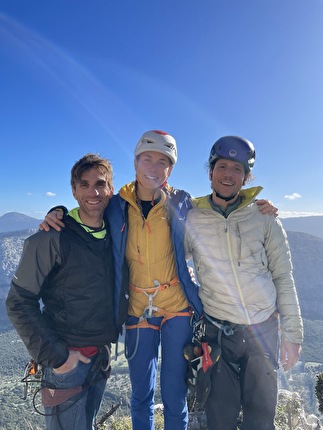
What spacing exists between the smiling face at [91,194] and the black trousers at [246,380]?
9.98ft

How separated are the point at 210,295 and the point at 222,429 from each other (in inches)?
84.8

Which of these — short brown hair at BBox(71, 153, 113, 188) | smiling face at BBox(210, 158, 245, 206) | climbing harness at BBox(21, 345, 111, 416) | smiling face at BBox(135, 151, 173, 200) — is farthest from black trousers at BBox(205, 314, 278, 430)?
short brown hair at BBox(71, 153, 113, 188)

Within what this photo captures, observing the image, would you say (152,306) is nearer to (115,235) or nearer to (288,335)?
(115,235)

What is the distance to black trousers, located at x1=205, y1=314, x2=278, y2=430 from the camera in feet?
15.3

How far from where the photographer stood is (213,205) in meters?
5.36

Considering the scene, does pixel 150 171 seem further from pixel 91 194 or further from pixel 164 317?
pixel 164 317

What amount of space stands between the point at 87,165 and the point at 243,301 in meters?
3.54

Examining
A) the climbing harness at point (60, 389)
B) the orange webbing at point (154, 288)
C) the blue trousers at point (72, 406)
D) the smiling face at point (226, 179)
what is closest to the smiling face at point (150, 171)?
the smiling face at point (226, 179)

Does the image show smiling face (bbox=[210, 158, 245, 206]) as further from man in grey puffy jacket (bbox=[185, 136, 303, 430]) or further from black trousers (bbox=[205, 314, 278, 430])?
black trousers (bbox=[205, 314, 278, 430])

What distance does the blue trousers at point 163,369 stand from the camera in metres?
4.93

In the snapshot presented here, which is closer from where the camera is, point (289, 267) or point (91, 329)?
point (91, 329)

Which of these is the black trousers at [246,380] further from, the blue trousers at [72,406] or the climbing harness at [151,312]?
the blue trousers at [72,406]

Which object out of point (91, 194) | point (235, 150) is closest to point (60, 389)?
point (91, 194)

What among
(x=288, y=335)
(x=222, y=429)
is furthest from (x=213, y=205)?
(x=222, y=429)
